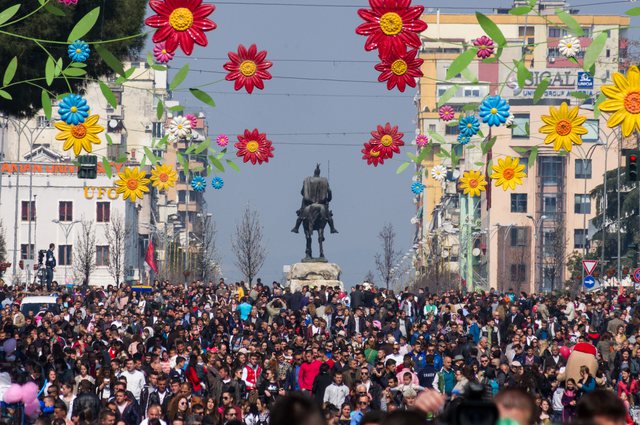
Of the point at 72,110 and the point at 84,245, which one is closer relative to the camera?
the point at 72,110

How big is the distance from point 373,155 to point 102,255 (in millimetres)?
84832

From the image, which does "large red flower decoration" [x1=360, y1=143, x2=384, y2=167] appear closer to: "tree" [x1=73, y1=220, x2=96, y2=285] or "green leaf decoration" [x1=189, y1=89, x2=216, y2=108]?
"green leaf decoration" [x1=189, y1=89, x2=216, y2=108]

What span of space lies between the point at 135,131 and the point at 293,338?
101769 millimetres

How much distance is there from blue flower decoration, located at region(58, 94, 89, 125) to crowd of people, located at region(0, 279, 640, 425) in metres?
3.40

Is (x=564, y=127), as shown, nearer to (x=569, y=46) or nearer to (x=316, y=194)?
(x=569, y=46)

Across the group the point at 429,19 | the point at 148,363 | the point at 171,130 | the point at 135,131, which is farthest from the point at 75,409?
the point at 429,19

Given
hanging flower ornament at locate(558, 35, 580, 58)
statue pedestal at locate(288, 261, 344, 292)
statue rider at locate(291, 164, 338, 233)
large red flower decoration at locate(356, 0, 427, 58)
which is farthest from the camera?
statue rider at locate(291, 164, 338, 233)

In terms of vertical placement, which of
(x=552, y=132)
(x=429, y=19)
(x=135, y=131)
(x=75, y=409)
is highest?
(x=429, y=19)

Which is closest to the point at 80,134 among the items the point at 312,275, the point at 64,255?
the point at 312,275

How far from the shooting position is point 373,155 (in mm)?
27266

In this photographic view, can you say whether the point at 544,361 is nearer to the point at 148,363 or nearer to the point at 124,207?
the point at 148,363

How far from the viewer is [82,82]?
31.9 metres

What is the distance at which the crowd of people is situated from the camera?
2108cm

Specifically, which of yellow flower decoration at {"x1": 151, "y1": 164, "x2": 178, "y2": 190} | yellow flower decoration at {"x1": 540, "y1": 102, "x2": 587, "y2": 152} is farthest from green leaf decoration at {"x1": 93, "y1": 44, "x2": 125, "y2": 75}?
yellow flower decoration at {"x1": 151, "y1": 164, "x2": 178, "y2": 190}
